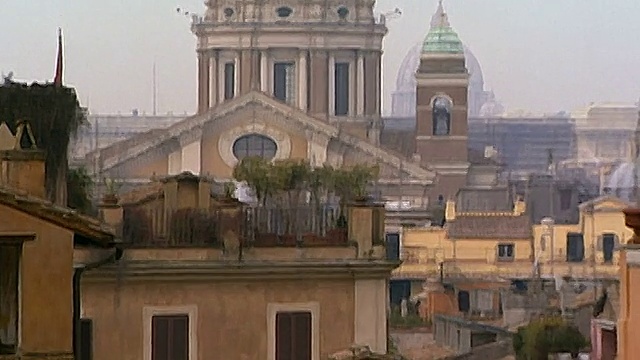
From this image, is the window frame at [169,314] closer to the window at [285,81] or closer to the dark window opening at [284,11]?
the window at [285,81]

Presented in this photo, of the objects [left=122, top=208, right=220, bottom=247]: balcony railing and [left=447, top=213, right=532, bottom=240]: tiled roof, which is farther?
[left=447, top=213, right=532, bottom=240]: tiled roof

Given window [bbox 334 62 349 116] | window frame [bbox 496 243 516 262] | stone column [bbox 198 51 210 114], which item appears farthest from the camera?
stone column [bbox 198 51 210 114]

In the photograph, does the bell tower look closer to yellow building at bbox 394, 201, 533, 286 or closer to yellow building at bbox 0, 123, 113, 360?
yellow building at bbox 394, 201, 533, 286

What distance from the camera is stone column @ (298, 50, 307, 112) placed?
83000 mm

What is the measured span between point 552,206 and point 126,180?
10.8 metres

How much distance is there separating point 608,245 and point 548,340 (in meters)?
34.9

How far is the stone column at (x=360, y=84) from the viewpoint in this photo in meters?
82.8

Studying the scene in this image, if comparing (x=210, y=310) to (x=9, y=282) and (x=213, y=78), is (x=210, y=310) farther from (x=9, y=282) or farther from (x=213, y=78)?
(x=213, y=78)

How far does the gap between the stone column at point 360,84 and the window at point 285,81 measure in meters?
2.07

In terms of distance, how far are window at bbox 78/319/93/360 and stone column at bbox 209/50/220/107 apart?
233 ft

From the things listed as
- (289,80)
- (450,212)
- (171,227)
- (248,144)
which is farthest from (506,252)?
(171,227)

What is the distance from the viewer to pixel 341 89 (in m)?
83.8

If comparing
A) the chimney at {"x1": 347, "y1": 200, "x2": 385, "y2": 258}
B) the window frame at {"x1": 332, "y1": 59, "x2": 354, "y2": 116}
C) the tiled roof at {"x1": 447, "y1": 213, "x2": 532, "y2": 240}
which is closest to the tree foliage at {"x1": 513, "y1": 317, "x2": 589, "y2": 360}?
the chimney at {"x1": 347, "y1": 200, "x2": 385, "y2": 258}

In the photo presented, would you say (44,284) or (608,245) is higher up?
(608,245)
